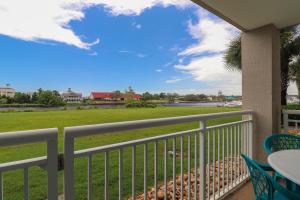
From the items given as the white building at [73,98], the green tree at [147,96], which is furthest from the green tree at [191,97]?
the white building at [73,98]

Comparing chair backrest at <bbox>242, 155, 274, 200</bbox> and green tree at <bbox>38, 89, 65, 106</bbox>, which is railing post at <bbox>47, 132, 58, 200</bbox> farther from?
green tree at <bbox>38, 89, 65, 106</bbox>

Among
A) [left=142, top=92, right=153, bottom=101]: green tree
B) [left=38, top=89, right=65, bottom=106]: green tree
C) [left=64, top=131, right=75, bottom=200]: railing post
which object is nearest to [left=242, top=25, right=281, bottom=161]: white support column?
[left=64, top=131, right=75, bottom=200]: railing post

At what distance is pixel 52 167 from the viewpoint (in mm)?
1157

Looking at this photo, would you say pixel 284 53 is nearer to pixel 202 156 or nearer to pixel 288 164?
pixel 202 156

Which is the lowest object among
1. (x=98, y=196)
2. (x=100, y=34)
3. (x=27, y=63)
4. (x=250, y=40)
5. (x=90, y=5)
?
(x=98, y=196)

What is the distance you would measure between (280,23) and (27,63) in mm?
17480

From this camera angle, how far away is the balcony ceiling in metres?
2.88

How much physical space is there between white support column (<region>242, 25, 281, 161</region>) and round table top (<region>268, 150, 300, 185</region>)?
1.99 metres

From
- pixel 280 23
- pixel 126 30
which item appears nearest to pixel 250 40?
pixel 280 23

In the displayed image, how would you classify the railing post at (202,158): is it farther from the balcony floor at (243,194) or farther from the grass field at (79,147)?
the balcony floor at (243,194)

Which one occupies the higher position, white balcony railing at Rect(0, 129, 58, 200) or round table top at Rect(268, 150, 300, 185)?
white balcony railing at Rect(0, 129, 58, 200)

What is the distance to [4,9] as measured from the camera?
13.2m

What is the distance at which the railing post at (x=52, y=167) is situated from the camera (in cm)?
115

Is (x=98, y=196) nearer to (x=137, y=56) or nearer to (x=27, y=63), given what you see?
(x=27, y=63)
